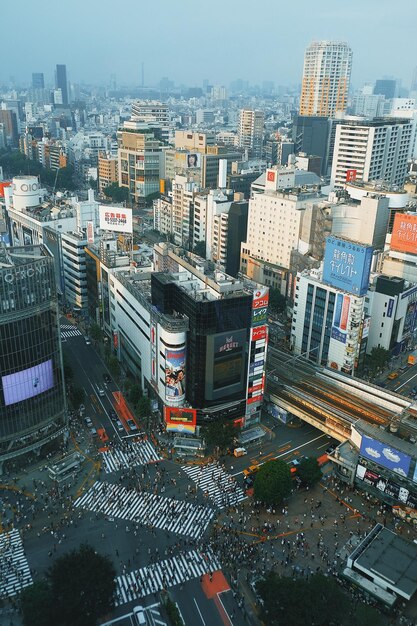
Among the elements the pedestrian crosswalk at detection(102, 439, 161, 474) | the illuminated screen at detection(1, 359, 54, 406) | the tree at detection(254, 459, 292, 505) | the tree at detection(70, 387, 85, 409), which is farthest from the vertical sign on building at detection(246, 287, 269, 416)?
the illuminated screen at detection(1, 359, 54, 406)

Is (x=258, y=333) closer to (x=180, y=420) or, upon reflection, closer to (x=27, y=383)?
(x=180, y=420)

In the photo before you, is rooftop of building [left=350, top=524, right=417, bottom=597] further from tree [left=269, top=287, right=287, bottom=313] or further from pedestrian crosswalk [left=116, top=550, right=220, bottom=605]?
tree [left=269, top=287, right=287, bottom=313]

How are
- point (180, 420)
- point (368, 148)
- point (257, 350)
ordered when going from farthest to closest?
point (368, 148)
point (257, 350)
point (180, 420)

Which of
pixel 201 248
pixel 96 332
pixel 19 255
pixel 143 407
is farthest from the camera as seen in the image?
pixel 201 248

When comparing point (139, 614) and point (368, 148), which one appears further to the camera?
point (368, 148)

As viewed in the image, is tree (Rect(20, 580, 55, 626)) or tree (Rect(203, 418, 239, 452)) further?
tree (Rect(203, 418, 239, 452))

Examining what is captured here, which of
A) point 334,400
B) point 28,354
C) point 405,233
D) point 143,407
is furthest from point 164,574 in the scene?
point 405,233

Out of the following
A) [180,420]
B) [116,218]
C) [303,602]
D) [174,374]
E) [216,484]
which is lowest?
[216,484]

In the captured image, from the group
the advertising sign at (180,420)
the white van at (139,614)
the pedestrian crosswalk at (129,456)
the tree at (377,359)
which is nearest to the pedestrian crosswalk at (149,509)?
the pedestrian crosswalk at (129,456)
